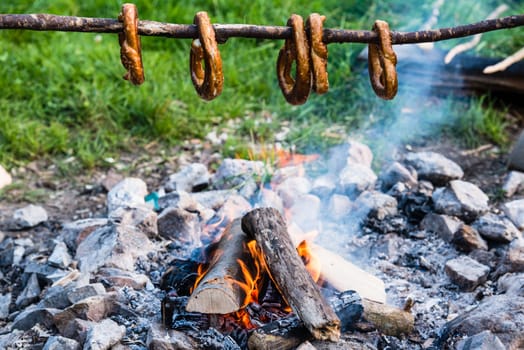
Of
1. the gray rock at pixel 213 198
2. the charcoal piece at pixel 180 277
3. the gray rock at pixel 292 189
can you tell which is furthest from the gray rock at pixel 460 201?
the charcoal piece at pixel 180 277

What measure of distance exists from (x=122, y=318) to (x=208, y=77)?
1.26 m

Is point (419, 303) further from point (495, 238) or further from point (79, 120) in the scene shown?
point (79, 120)

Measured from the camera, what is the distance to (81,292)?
3268mm

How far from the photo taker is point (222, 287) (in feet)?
9.62

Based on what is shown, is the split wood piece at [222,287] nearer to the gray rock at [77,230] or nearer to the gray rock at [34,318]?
the gray rock at [34,318]

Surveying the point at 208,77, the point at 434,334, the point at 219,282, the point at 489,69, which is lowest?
the point at 434,334

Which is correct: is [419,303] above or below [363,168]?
below

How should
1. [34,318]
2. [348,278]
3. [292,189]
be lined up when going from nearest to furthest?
[34,318]
[348,278]
[292,189]

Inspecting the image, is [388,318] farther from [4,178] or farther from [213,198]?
[4,178]

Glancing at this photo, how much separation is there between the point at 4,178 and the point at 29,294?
1579 mm

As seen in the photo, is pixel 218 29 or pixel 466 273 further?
pixel 466 273

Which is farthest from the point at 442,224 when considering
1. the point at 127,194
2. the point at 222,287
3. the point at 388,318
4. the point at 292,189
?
the point at 127,194

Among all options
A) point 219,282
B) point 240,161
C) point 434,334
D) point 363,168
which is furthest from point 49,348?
point 363,168

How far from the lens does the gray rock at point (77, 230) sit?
3965 mm
